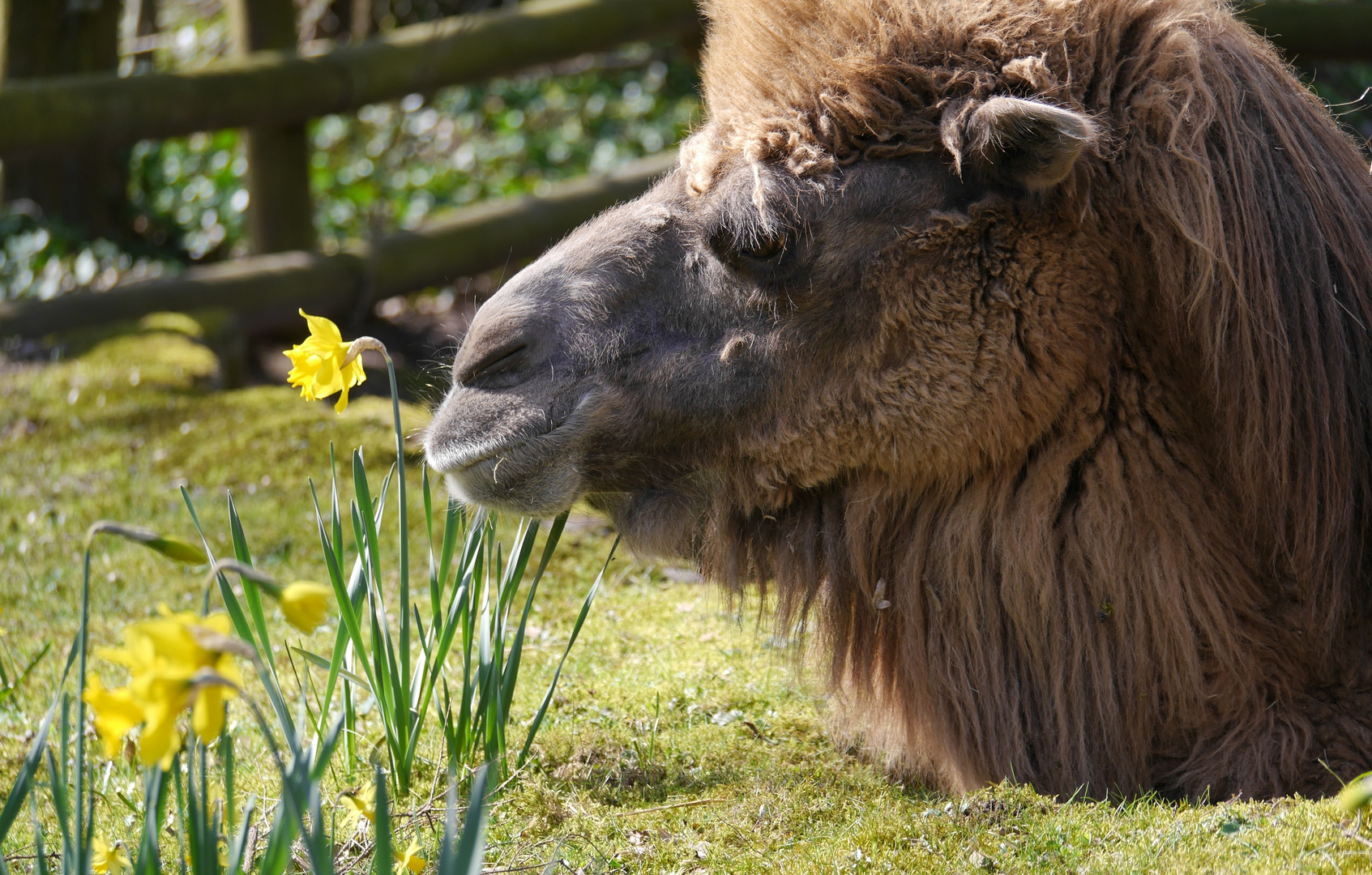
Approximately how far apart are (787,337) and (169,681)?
1660mm

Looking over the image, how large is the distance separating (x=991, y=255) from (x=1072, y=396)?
0.36 m

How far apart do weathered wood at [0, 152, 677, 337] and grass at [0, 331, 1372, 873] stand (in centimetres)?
135

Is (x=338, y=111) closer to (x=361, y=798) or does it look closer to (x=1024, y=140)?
(x=1024, y=140)

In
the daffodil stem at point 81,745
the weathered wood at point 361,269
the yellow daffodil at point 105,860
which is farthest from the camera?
the weathered wood at point 361,269

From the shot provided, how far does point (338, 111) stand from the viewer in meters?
7.95

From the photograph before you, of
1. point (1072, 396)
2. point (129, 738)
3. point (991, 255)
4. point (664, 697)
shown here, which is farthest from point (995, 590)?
point (129, 738)

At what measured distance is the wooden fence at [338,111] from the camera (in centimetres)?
690

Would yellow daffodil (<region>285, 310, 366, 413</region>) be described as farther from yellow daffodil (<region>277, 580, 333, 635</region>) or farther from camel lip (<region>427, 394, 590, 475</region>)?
yellow daffodil (<region>277, 580, 333, 635</region>)

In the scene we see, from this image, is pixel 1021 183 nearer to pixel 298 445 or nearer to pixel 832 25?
pixel 832 25

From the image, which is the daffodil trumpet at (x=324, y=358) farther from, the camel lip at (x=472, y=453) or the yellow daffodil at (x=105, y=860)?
the yellow daffodil at (x=105, y=860)

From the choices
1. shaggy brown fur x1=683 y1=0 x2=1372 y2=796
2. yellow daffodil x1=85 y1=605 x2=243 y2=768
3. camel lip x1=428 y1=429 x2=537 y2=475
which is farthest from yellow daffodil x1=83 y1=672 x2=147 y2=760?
shaggy brown fur x1=683 y1=0 x2=1372 y2=796

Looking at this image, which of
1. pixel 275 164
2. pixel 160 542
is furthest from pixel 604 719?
pixel 275 164

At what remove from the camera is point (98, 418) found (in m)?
6.00

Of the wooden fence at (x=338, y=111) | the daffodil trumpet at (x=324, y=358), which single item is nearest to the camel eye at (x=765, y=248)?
the daffodil trumpet at (x=324, y=358)
